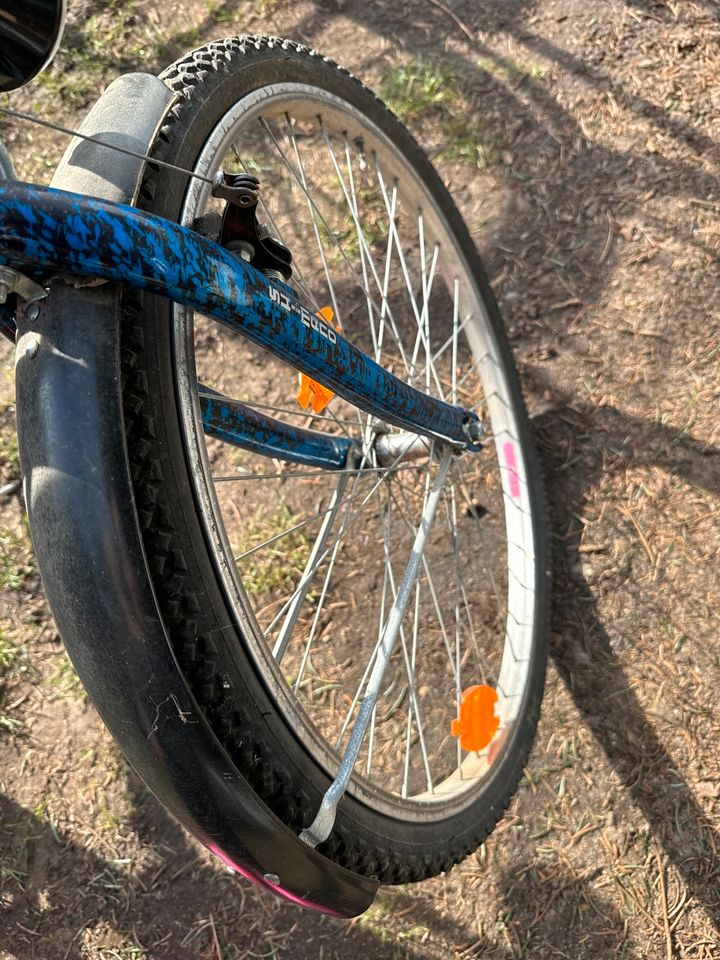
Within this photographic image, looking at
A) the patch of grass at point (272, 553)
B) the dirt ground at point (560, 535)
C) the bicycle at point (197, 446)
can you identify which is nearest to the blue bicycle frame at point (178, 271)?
the bicycle at point (197, 446)

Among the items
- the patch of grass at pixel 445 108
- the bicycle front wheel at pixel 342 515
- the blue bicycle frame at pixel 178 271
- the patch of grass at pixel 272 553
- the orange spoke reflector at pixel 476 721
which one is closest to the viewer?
the blue bicycle frame at pixel 178 271

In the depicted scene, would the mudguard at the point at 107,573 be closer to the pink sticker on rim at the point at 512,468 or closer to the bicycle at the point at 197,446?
the bicycle at the point at 197,446

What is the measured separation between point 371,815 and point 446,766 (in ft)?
2.57

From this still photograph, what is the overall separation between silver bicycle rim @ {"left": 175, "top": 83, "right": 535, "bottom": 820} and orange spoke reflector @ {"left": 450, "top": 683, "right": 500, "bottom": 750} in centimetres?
2

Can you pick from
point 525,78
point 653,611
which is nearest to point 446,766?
point 653,611

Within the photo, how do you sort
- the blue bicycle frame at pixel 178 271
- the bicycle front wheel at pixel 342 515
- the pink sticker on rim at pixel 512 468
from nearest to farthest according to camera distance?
the blue bicycle frame at pixel 178 271, the bicycle front wheel at pixel 342 515, the pink sticker on rim at pixel 512 468

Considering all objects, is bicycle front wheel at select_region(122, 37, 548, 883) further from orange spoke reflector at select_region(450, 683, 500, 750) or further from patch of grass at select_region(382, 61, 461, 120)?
patch of grass at select_region(382, 61, 461, 120)

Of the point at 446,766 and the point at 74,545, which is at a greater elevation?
the point at 74,545

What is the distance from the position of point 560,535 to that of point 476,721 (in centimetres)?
55

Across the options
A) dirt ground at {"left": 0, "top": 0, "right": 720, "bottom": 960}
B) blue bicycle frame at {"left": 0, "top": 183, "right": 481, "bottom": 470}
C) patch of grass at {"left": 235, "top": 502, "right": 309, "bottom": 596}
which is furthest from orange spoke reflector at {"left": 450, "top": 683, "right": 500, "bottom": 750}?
blue bicycle frame at {"left": 0, "top": 183, "right": 481, "bottom": 470}

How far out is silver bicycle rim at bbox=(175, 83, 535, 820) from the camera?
3.13 feet

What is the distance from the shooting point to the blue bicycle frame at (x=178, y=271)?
764 millimetres

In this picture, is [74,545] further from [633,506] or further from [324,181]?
[324,181]

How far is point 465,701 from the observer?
169 cm
